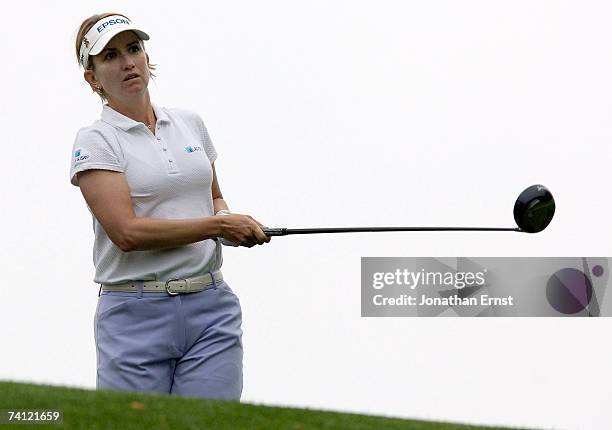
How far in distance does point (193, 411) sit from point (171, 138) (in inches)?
46.1

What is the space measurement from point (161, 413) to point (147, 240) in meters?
0.68

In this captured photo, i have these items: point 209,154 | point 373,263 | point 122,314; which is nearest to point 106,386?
point 122,314

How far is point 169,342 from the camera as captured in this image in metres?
4.91

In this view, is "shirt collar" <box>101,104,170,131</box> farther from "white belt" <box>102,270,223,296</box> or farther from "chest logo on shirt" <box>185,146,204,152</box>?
"white belt" <box>102,270,223,296</box>

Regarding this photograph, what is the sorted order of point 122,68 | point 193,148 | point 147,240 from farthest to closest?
point 193,148 → point 122,68 → point 147,240

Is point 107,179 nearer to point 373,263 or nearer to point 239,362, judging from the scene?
point 239,362

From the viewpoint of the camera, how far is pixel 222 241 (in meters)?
5.15

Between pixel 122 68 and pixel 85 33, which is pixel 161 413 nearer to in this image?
pixel 122 68

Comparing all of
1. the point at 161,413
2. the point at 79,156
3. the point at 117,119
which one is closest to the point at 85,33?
the point at 117,119

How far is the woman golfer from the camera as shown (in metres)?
4.82

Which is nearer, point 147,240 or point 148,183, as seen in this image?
point 147,240

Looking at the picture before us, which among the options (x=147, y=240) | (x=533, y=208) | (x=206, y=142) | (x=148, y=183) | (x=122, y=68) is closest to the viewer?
(x=147, y=240)

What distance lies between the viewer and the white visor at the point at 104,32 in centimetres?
494

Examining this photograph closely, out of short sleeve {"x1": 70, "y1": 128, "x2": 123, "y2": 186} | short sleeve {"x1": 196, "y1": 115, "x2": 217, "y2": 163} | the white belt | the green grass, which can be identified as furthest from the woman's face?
the green grass
